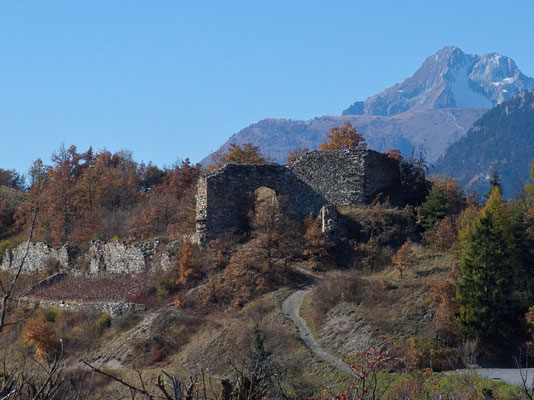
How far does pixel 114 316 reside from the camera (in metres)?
29.4

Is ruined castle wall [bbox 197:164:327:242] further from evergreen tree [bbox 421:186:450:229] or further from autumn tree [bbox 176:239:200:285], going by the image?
evergreen tree [bbox 421:186:450:229]

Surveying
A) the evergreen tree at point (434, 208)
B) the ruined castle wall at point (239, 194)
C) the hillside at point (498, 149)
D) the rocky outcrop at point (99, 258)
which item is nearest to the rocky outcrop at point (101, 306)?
the rocky outcrop at point (99, 258)

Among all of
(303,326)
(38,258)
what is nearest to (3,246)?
(38,258)

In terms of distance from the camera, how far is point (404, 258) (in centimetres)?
2592

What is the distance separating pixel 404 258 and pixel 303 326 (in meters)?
5.04

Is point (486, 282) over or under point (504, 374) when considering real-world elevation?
over

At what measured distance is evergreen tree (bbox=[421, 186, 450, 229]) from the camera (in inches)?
1153

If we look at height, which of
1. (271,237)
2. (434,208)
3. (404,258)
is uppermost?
(434,208)

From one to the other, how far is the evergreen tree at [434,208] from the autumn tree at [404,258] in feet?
9.31

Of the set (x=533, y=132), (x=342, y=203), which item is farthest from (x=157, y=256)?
(x=533, y=132)

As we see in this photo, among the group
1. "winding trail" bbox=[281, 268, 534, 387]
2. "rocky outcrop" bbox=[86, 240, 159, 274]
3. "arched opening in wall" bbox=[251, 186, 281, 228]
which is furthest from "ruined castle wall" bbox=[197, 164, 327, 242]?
"winding trail" bbox=[281, 268, 534, 387]

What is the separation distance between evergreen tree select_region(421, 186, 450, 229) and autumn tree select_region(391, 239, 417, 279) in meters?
2.84

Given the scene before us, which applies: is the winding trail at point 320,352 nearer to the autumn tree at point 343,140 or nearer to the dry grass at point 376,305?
the dry grass at point 376,305

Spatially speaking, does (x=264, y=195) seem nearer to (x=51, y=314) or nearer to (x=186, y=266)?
(x=186, y=266)
